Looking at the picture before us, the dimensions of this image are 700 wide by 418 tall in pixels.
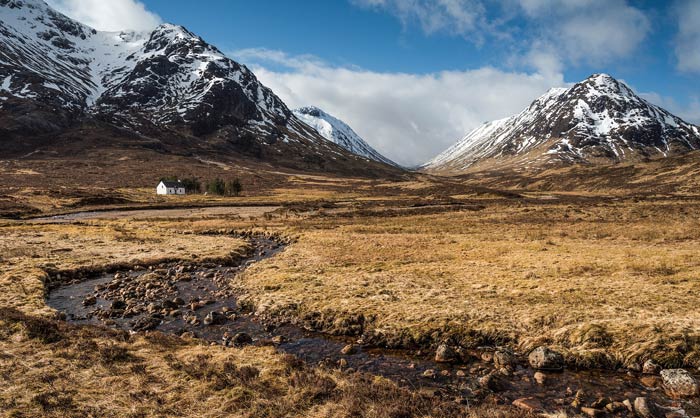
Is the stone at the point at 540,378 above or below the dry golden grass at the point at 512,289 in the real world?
below

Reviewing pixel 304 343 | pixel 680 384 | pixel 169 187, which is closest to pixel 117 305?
pixel 304 343

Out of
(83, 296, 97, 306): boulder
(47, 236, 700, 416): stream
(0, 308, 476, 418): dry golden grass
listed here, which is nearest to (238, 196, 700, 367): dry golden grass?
(47, 236, 700, 416): stream

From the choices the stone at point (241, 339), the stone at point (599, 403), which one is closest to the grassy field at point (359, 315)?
the stone at point (241, 339)

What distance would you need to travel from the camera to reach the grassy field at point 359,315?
1252 centimetres

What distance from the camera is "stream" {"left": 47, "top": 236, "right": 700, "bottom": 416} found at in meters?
14.0

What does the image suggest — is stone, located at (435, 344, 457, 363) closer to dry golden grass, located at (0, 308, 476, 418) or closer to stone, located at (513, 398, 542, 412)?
stone, located at (513, 398, 542, 412)

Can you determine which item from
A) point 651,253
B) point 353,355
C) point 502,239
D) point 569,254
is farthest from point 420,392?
point 502,239

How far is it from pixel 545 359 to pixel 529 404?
3509 mm

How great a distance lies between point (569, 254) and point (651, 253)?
668 centimetres

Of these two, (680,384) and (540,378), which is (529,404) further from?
(680,384)

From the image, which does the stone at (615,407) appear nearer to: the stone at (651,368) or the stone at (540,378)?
the stone at (540,378)

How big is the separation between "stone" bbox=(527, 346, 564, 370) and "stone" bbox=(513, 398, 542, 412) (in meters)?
2.83

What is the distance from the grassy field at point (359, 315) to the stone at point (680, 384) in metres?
1.50

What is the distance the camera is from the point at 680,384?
14.0 meters
